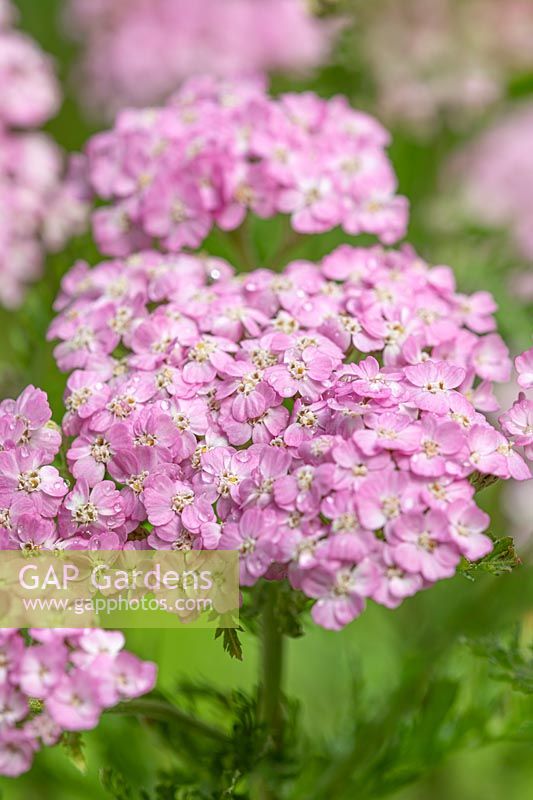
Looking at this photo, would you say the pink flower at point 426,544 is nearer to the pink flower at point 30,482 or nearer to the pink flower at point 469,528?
the pink flower at point 469,528

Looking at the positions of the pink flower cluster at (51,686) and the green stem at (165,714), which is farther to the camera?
the green stem at (165,714)

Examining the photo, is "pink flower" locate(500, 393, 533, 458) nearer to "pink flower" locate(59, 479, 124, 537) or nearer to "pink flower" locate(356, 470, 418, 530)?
"pink flower" locate(356, 470, 418, 530)

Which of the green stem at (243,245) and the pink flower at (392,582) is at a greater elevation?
the green stem at (243,245)

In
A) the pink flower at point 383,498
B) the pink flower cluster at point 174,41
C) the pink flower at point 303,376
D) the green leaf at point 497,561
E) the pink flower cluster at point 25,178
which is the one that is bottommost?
the green leaf at point 497,561

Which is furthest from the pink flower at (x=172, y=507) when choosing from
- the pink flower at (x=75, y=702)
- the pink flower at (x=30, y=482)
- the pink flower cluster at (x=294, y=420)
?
the pink flower at (x=75, y=702)

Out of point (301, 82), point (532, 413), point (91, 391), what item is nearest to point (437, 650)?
point (532, 413)

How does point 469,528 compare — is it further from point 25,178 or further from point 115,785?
point 25,178

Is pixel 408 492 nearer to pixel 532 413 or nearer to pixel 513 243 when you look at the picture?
pixel 532 413

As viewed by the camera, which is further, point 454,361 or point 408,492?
point 454,361
